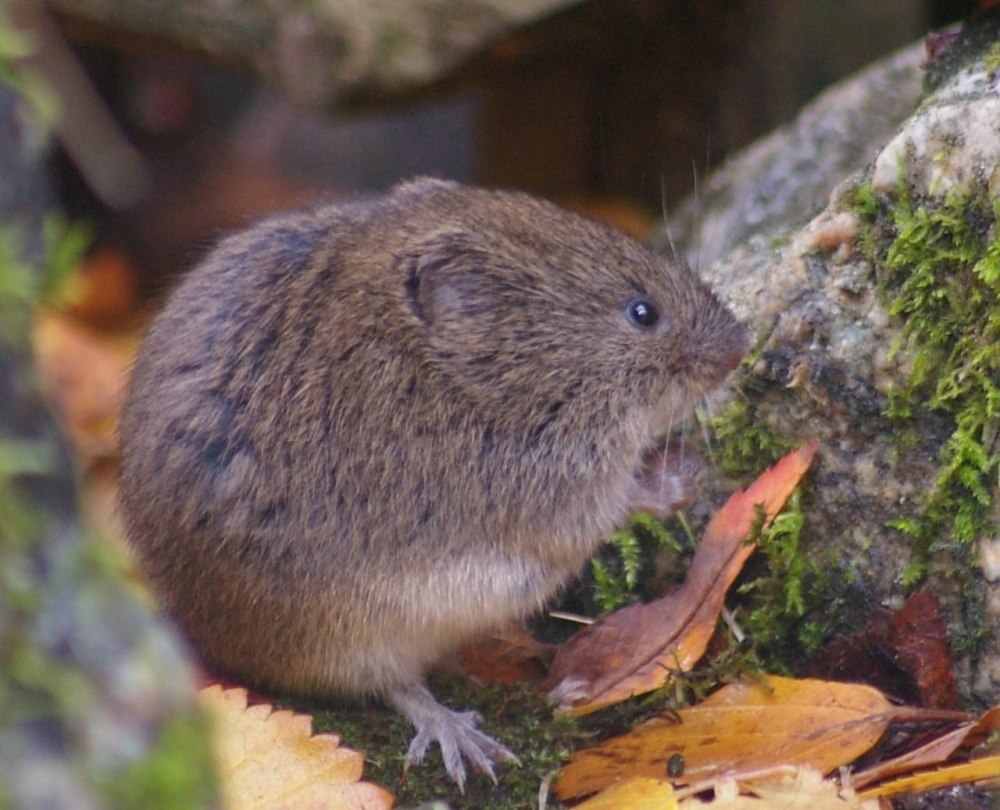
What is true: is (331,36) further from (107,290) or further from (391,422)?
(391,422)

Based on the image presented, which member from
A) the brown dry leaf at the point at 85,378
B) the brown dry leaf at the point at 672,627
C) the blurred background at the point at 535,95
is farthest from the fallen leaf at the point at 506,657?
the brown dry leaf at the point at 85,378

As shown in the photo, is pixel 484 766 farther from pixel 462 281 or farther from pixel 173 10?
pixel 173 10

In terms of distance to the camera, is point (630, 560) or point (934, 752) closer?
point (934, 752)

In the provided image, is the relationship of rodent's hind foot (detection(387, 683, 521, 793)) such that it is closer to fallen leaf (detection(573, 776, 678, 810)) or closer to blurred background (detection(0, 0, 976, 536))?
fallen leaf (detection(573, 776, 678, 810))

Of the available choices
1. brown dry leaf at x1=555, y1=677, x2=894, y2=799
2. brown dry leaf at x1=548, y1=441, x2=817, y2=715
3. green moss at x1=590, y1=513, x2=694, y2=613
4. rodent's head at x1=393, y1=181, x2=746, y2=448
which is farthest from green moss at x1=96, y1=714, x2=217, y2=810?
green moss at x1=590, y1=513, x2=694, y2=613

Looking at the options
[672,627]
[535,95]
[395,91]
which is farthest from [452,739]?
[535,95]

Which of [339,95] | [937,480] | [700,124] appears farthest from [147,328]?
[700,124]
